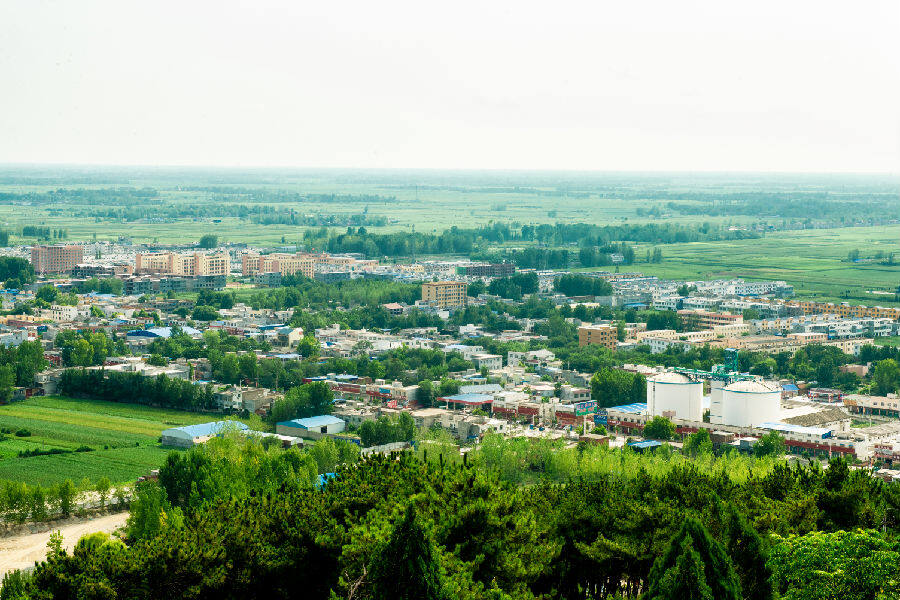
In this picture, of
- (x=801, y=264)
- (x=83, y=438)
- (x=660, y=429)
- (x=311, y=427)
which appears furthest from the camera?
(x=801, y=264)

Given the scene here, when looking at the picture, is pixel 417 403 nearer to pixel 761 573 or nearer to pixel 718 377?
pixel 718 377

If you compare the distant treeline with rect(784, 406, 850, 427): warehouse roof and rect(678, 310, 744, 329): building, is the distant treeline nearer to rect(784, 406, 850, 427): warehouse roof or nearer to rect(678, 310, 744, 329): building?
rect(784, 406, 850, 427): warehouse roof

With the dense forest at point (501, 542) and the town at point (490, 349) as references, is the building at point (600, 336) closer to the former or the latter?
the town at point (490, 349)

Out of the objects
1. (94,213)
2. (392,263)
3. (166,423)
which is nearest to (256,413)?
(166,423)

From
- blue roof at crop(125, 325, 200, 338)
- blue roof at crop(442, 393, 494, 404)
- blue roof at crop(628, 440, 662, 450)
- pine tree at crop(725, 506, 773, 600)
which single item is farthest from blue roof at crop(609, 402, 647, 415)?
blue roof at crop(125, 325, 200, 338)

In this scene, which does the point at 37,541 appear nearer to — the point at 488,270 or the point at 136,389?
the point at 136,389

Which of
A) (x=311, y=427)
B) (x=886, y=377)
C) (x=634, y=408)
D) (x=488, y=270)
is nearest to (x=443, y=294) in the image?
(x=488, y=270)
